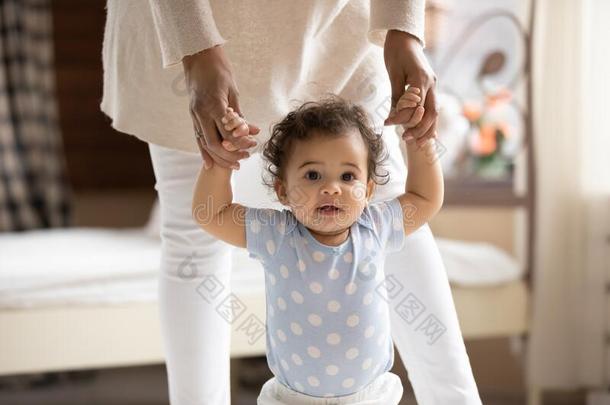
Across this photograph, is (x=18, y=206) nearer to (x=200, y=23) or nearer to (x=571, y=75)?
(x=571, y=75)

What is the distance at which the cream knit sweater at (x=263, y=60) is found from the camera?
105cm

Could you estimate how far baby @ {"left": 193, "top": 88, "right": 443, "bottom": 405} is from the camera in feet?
3.28

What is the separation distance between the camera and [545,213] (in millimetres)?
1988

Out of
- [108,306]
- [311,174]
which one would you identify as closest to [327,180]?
[311,174]

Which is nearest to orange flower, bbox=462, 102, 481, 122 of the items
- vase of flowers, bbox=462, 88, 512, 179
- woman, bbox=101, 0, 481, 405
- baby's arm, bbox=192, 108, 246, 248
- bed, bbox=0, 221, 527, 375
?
vase of flowers, bbox=462, 88, 512, 179

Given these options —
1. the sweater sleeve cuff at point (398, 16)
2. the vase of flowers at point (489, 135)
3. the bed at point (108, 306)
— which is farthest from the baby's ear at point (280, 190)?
the vase of flowers at point (489, 135)

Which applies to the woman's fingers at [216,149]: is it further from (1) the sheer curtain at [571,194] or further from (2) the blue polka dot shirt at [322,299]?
(1) the sheer curtain at [571,194]

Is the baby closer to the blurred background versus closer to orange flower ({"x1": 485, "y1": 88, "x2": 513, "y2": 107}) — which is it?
the blurred background

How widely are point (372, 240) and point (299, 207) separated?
4.1 inches

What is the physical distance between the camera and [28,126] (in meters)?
2.85

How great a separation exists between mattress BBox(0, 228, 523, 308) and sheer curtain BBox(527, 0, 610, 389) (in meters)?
0.12

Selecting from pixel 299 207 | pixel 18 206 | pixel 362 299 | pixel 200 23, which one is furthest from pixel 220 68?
pixel 18 206

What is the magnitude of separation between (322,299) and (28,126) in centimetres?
211

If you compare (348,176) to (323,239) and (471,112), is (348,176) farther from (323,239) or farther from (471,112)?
(471,112)
